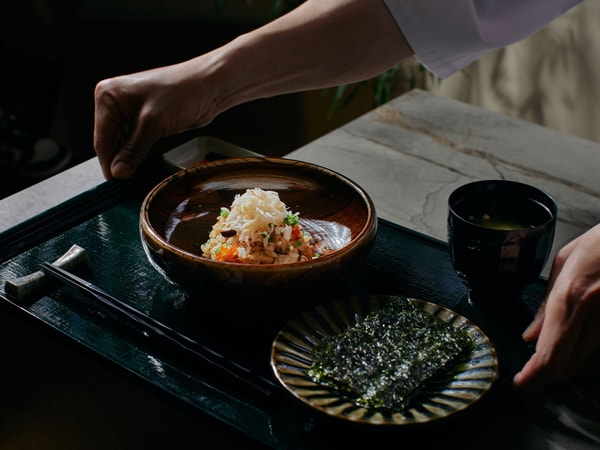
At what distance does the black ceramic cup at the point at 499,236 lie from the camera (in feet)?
3.16

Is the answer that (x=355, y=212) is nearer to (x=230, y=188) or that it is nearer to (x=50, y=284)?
(x=230, y=188)

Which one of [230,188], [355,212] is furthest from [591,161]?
[230,188]

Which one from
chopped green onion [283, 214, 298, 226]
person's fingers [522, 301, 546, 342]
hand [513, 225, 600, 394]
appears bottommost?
person's fingers [522, 301, 546, 342]

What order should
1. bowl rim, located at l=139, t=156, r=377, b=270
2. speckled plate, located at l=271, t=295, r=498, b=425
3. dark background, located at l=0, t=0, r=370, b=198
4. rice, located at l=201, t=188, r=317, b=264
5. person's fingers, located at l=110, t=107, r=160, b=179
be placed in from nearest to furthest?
speckled plate, located at l=271, t=295, r=498, b=425, bowl rim, located at l=139, t=156, r=377, b=270, rice, located at l=201, t=188, r=317, b=264, person's fingers, located at l=110, t=107, r=160, b=179, dark background, located at l=0, t=0, r=370, b=198

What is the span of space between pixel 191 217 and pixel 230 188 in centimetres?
9

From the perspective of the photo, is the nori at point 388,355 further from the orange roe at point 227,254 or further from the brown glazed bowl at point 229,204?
the orange roe at point 227,254

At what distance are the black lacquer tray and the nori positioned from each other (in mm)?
43

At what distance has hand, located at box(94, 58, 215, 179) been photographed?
1.31 metres

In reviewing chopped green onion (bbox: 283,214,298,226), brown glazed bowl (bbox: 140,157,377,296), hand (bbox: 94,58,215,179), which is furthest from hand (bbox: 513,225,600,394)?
hand (bbox: 94,58,215,179)

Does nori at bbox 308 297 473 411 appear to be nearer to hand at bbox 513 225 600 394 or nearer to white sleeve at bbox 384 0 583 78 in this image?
hand at bbox 513 225 600 394

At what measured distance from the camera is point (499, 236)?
3.12ft

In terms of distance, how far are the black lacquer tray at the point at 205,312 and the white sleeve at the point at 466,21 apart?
14.4 inches

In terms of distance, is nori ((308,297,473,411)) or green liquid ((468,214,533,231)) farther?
green liquid ((468,214,533,231))

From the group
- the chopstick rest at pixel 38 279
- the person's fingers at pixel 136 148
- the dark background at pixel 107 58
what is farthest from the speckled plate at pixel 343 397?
the dark background at pixel 107 58
